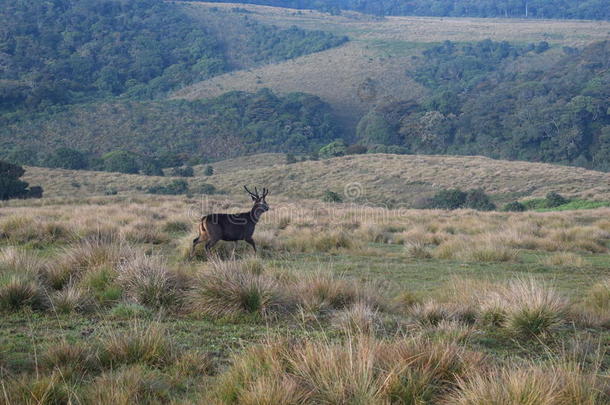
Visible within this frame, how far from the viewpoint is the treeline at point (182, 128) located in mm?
75875

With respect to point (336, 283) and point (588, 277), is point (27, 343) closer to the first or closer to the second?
point (336, 283)

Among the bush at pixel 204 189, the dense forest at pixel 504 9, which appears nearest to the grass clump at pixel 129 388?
the bush at pixel 204 189

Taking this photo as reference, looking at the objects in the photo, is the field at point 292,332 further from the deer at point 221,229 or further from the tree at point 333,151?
the tree at point 333,151

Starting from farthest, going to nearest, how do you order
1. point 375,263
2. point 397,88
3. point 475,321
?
point 397,88, point 375,263, point 475,321

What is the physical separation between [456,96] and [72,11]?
86999 mm

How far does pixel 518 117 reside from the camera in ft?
247

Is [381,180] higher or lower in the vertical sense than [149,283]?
lower

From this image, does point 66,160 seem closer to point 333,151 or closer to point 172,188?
point 172,188

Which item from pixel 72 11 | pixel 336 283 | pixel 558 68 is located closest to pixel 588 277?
pixel 336 283

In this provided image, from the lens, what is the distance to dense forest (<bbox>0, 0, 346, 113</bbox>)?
99188 mm

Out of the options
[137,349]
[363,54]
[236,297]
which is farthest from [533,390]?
[363,54]

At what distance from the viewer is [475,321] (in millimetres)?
6605

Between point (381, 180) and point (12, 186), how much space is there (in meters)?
27.5

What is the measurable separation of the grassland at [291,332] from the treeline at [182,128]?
59.5 meters
